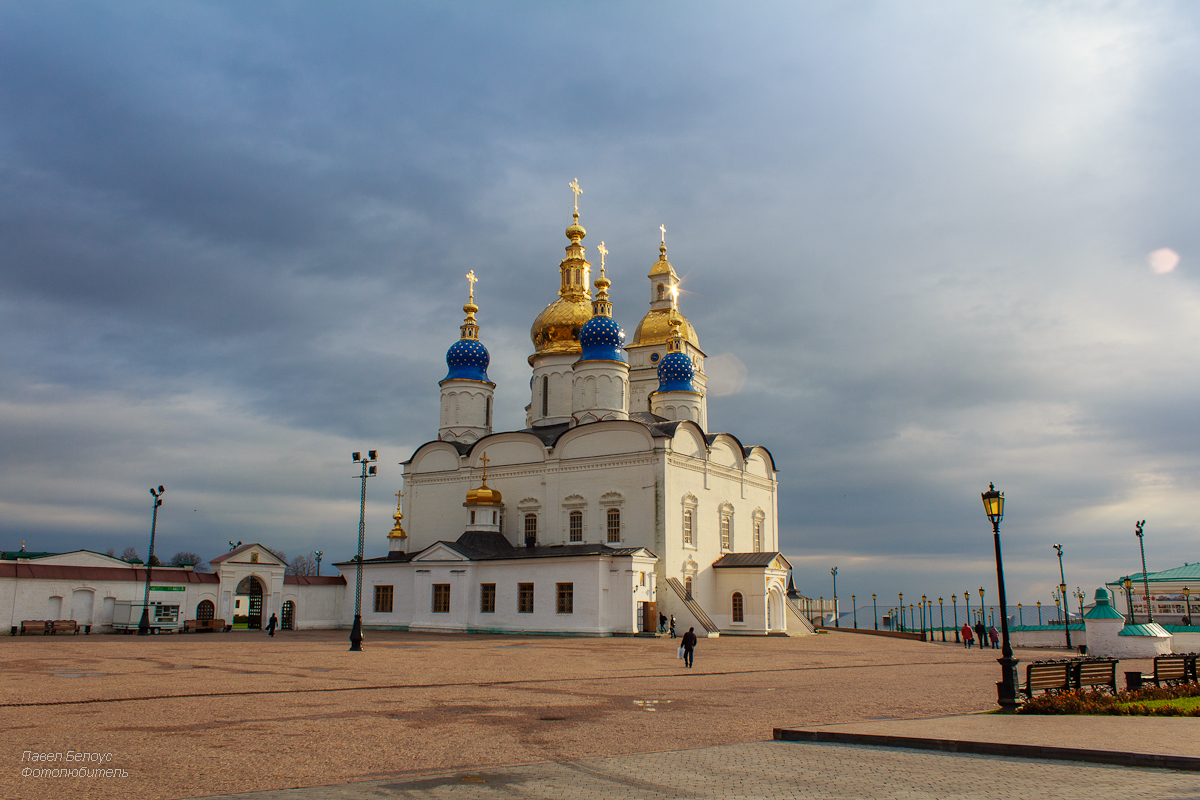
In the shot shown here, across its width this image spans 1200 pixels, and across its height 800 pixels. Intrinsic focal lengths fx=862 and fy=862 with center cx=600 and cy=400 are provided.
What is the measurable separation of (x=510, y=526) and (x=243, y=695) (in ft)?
84.6

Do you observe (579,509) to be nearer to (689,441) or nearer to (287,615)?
(689,441)

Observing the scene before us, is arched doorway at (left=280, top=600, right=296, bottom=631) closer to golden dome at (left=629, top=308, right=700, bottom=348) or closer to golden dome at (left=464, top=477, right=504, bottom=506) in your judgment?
golden dome at (left=464, top=477, right=504, bottom=506)

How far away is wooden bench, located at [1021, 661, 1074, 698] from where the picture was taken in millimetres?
11773

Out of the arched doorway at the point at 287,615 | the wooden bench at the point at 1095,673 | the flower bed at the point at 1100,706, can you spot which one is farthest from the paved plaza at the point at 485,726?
the arched doorway at the point at 287,615

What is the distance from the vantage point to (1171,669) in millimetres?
13312

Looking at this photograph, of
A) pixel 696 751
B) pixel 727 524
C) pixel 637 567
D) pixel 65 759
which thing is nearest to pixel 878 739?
pixel 696 751

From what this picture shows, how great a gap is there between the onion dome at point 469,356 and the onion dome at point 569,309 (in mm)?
2789

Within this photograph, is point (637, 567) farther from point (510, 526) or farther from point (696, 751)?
point (696, 751)

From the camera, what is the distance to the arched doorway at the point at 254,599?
3756cm

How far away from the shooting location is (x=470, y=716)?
10.7m

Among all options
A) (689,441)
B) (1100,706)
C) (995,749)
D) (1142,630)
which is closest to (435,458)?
(689,441)

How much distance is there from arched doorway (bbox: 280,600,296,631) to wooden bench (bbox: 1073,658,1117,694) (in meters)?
33.3

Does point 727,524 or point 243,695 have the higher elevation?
point 727,524

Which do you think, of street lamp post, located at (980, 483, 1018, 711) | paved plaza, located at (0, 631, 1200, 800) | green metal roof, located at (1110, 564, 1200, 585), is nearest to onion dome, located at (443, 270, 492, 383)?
paved plaza, located at (0, 631, 1200, 800)
